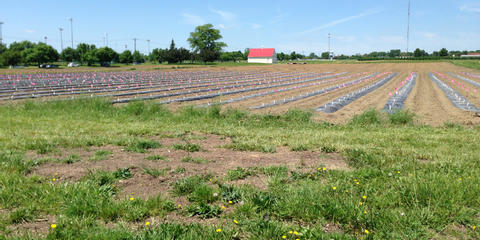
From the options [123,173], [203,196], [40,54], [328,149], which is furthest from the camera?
[40,54]

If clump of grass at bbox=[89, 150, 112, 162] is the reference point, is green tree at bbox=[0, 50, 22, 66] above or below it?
above

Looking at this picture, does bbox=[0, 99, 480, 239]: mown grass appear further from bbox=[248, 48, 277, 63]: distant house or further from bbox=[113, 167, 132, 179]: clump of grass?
bbox=[248, 48, 277, 63]: distant house

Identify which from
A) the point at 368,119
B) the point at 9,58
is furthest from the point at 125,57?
the point at 368,119

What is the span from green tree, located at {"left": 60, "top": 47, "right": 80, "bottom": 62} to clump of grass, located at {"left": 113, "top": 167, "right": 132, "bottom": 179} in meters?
108

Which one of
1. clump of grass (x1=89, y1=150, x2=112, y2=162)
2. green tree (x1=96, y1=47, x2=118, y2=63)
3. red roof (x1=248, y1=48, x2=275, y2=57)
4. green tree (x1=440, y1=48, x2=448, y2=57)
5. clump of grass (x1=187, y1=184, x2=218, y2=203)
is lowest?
clump of grass (x1=187, y1=184, x2=218, y2=203)

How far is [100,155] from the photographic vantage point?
5973 mm

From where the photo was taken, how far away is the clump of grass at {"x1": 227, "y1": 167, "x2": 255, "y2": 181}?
4883 millimetres

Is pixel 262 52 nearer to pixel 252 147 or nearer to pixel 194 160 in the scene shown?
pixel 252 147

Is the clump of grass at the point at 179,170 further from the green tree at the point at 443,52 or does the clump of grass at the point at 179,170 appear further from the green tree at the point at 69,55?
the green tree at the point at 443,52

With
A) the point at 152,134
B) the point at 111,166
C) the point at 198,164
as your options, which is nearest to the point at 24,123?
the point at 152,134

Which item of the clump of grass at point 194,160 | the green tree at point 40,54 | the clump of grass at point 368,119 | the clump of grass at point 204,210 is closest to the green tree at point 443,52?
the green tree at point 40,54

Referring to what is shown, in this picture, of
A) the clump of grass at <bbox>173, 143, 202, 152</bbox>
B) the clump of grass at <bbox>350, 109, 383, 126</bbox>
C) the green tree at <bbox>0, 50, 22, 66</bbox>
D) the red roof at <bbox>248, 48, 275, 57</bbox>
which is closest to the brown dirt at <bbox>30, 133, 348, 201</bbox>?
the clump of grass at <bbox>173, 143, 202, 152</bbox>

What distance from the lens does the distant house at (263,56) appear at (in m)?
134

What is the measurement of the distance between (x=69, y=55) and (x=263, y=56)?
238 feet
